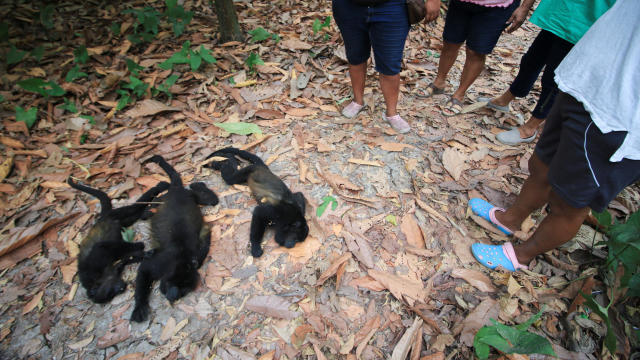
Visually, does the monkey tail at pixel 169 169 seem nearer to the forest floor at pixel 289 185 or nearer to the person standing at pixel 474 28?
the forest floor at pixel 289 185

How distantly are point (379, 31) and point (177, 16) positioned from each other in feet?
13.1

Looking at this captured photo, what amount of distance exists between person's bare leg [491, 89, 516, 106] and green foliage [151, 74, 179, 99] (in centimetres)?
476

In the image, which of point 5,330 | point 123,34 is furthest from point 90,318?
point 123,34

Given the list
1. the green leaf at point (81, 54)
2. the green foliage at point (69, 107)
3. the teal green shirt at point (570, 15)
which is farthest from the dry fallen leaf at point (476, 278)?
the green leaf at point (81, 54)

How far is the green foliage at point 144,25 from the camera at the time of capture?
5293 millimetres

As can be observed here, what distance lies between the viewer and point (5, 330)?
2.59 m

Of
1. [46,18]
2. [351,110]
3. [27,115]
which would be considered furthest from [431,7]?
[46,18]

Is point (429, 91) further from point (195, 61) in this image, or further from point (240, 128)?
point (195, 61)

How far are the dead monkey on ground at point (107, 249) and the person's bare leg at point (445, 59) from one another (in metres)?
4.19

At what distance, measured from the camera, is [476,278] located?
2869mm

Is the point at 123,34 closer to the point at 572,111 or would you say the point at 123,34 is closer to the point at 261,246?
A: the point at 261,246

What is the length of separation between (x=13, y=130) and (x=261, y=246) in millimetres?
3793

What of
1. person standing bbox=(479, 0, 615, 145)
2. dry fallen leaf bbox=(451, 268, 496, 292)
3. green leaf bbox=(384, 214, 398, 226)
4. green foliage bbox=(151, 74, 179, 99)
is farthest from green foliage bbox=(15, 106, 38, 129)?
person standing bbox=(479, 0, 615, 145)

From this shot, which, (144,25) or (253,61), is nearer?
(253,61)
